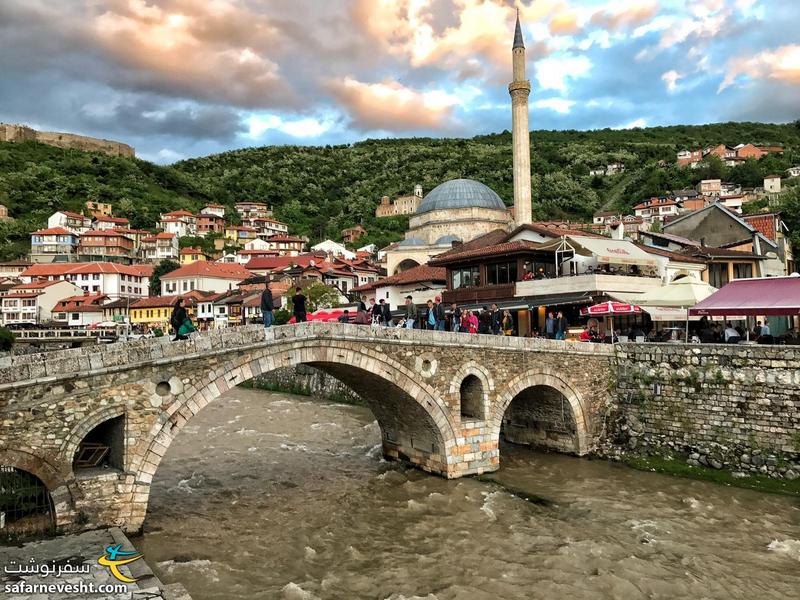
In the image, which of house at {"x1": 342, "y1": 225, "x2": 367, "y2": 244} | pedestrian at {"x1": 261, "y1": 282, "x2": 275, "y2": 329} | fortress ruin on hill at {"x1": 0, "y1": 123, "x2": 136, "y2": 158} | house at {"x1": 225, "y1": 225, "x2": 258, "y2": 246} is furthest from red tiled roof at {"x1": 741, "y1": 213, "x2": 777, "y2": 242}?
fortress ruin on hill at {"x1": 0, "y1": 123, "x2": 136, "y2": 158}

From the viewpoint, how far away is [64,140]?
113688 mm

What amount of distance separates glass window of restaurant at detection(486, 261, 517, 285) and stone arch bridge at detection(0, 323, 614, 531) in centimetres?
744

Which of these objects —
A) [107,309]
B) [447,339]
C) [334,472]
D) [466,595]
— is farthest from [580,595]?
[107,309]

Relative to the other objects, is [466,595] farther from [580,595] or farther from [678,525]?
[678,525]

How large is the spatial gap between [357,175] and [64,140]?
57714 mm

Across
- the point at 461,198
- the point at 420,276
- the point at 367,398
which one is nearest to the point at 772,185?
the point at 461,198

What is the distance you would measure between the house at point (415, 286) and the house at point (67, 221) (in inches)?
2303

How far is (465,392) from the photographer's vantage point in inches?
632

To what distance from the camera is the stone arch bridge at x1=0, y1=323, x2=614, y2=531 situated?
935 centimetres

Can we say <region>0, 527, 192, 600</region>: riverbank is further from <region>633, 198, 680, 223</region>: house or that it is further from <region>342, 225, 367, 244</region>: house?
<region>342, 225, 367, 244</region>: house

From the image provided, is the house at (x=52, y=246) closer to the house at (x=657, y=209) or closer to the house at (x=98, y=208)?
the house at (x=98, y=208)

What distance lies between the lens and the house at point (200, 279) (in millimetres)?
59688

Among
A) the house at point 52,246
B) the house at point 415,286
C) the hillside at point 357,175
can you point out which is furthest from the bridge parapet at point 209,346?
the hillside at point 357,175

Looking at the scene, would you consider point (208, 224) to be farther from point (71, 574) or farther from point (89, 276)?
point (71, 574)
